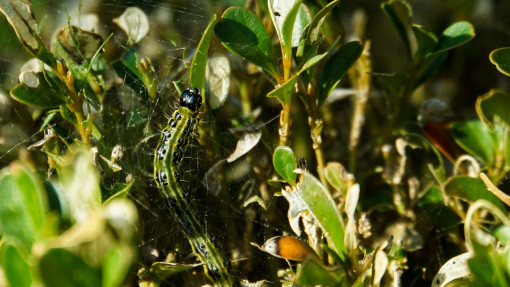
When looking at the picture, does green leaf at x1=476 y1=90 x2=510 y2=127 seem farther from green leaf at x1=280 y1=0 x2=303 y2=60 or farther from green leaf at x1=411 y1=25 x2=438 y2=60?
green leaf at x1=280 y1=0 x2=303 y2=60

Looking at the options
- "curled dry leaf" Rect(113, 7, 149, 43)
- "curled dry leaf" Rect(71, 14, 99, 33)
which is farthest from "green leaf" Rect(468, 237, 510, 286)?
"curled dry leaf" Rect(71, 14, 99, 33)

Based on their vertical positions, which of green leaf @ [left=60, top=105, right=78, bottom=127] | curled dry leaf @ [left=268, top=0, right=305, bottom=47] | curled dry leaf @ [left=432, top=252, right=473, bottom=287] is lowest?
curled dry leaf @ [left=432, top=252, right=473, bottom=287]

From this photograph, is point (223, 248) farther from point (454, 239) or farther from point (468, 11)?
point (468, 11)

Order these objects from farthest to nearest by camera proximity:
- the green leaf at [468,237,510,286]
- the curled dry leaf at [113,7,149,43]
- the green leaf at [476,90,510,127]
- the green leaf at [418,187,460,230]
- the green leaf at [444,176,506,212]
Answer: the curled dry leaf at [113,7,149,43] < the green leaf at [418,187,460,230] < the green leaf at [476,90,510,127] < the green leaf at [444,176,506,212] < the green leaf at [468,237,510,286]

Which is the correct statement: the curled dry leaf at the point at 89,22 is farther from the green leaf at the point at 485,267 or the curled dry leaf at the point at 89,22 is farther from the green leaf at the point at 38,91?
the green leaf at the point at 485,267

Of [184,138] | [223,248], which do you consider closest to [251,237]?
[223,248]

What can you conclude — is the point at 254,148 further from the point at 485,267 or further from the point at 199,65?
the point at 485,267
